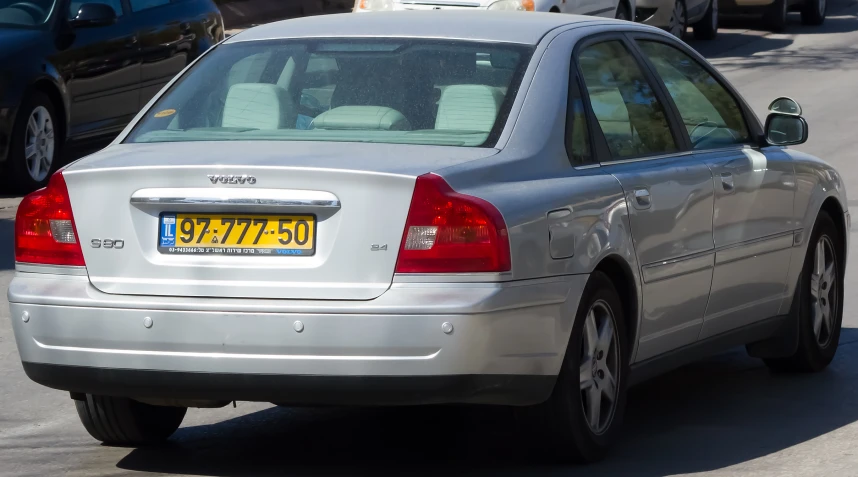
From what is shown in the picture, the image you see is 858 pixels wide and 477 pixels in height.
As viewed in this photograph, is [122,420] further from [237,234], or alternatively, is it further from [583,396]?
[583,396]

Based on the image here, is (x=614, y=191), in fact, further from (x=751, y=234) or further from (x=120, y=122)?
(x=120, y=122)

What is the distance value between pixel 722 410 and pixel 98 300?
2597mm

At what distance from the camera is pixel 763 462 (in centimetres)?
587

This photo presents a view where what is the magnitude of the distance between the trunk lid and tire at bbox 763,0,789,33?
19734 millimetres

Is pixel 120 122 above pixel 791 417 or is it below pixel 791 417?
below

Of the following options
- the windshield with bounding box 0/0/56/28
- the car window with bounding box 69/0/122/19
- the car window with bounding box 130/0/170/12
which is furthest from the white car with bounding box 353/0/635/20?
the windshield with bounding box 0/0/56/28

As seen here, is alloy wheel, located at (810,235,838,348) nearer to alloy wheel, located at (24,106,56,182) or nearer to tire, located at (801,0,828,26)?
alloy wheel, located at (24,106,56,182)

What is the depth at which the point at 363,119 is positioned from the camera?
5.79m

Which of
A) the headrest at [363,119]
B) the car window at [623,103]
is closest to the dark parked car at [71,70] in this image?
the car window at [623,103]

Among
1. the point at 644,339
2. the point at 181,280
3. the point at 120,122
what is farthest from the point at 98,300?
the point at 120,122

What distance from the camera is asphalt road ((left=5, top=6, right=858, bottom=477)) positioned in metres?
5.81

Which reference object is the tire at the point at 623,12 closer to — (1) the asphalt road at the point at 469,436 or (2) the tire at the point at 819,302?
(1) the asphalt road at the point at 469,436

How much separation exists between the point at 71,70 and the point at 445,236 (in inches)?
327

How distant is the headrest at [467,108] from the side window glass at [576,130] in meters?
0.26
